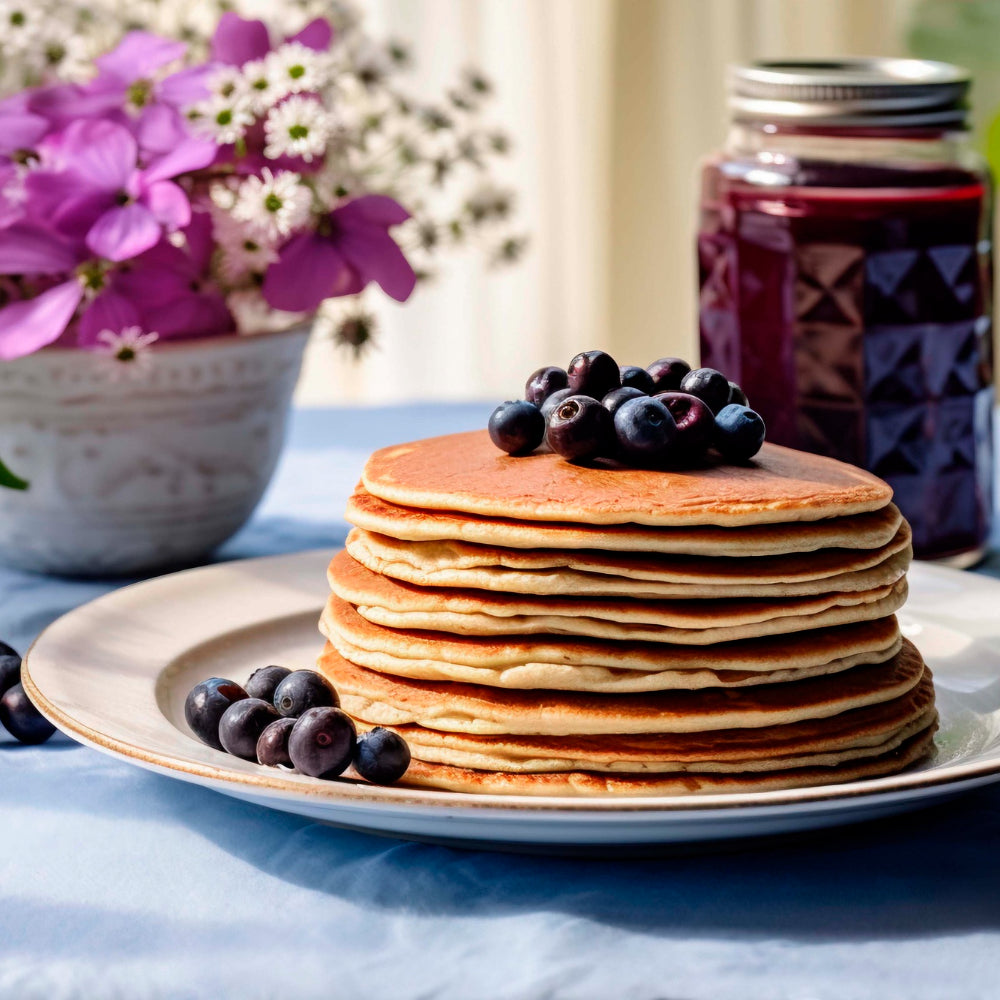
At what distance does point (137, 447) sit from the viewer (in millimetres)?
1495

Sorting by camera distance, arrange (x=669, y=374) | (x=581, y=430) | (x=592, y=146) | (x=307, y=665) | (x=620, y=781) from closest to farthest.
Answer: (x=620, y=781), (x=581, y=430), (x=669, y=374), (x=307, y=665), (x=592, y=146)

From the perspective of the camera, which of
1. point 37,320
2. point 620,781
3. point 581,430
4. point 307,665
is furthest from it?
point 37,320

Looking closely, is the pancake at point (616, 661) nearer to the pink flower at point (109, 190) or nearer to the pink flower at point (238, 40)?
the pink flower at point (109, 190)

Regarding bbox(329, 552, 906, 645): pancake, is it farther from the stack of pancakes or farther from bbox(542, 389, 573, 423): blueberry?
bbox(542, 389, 573, 423): blueberry

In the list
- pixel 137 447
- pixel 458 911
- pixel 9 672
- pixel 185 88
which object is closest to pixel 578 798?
pixel 458 911

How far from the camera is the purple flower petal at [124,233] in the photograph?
136 cm

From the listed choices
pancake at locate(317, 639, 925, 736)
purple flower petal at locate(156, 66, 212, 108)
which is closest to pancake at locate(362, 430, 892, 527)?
pancake at locate(317, 639, 925, 736)

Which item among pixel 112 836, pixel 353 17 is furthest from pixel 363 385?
pixel 112 836

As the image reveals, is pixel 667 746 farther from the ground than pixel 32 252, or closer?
closer

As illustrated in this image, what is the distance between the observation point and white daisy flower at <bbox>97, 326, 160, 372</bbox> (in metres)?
1.41

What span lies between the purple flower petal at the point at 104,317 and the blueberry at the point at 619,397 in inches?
22.6

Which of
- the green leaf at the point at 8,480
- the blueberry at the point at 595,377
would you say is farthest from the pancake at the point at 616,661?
the green leaf at the point at 8,480

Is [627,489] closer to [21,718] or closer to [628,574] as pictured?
[628,574]

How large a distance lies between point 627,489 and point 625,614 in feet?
0.30
